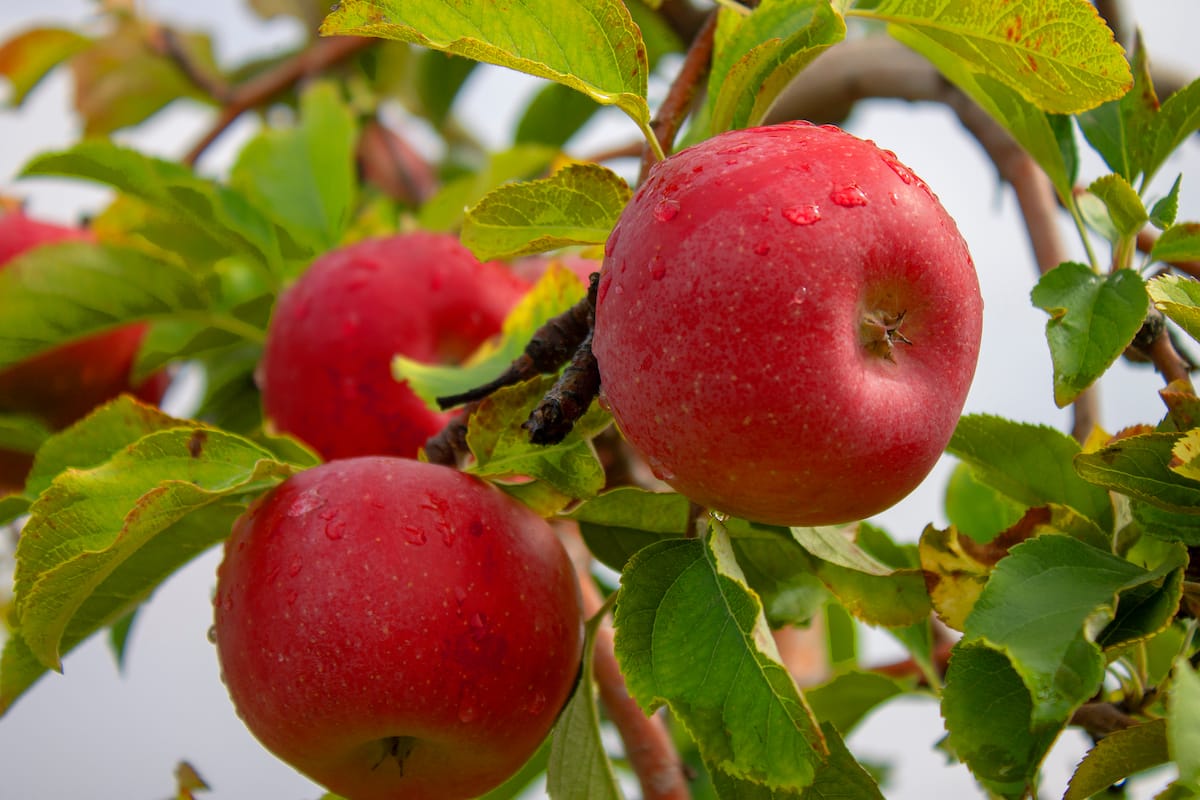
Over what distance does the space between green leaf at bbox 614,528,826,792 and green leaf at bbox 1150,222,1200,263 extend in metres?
0.30

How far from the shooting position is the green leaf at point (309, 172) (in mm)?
1108

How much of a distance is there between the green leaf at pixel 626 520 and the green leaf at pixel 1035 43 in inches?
10.7

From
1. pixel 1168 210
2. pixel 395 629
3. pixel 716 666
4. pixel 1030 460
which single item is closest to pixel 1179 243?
pixel 1168 210

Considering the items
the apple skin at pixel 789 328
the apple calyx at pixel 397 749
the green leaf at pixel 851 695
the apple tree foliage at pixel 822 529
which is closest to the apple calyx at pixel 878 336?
the apple skin at pixel 789 328

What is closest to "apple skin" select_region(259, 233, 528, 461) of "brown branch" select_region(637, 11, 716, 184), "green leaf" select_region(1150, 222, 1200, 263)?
"brown branch" select_region(637, 11, 716, 184)

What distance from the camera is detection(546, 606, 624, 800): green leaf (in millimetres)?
625

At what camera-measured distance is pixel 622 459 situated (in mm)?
1045

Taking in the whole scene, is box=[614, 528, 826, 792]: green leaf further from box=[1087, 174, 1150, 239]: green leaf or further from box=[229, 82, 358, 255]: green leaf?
box=[229, 82, 358, 255]: green leaf

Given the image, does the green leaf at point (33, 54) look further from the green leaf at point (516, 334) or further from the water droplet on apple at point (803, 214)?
the water droplet on apple at point (803, 214)

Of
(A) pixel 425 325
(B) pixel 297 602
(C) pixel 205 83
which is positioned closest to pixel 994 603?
(B) pixel 297 602

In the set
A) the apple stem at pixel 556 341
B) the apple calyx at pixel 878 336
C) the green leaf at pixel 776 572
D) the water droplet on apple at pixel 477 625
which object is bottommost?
the green leaf at pixel 776 572

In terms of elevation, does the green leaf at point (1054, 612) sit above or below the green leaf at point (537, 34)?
below

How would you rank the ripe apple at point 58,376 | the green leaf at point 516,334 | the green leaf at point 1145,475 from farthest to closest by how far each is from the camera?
the ripe apple at point 58,376
the green leaf at point 516,334
the green leaf at point 1145,475

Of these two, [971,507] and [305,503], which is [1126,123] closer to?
[971,507]
